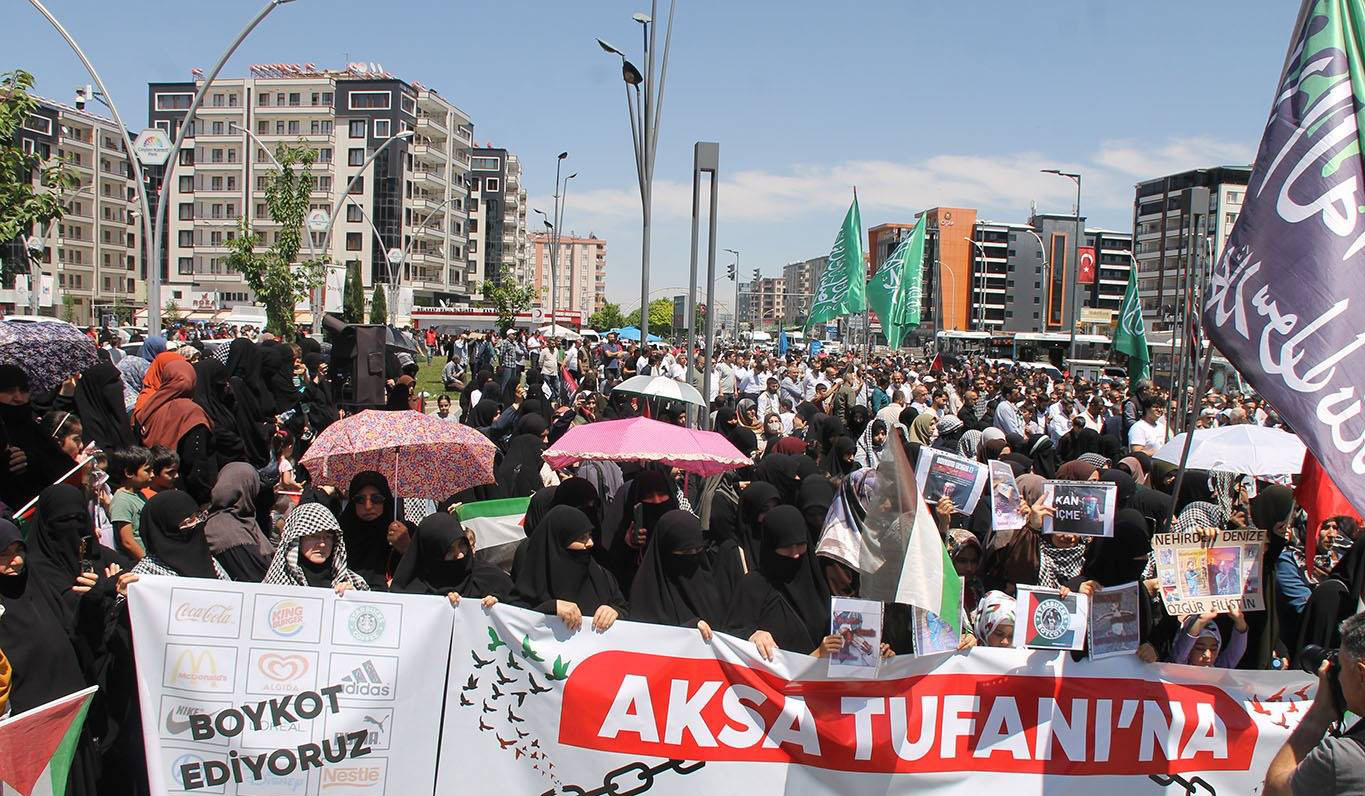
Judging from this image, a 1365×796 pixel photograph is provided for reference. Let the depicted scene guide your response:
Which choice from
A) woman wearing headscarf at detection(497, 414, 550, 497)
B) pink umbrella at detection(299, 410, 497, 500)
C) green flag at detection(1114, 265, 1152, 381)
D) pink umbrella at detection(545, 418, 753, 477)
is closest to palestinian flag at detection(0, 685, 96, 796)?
pink umbrella at detection(299, 410, 497, 500)

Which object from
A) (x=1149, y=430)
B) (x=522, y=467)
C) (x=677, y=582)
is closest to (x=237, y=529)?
(x=677, y=582)

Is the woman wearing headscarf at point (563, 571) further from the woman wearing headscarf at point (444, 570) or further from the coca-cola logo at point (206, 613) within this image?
the coca-cola logo at point (206, 613)

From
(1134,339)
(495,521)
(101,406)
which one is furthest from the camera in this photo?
(1134,339)

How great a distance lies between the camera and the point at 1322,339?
3797 millimetres

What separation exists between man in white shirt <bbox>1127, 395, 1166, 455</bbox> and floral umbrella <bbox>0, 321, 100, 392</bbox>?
9490mm

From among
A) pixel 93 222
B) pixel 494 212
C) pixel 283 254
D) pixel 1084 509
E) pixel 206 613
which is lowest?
pixel 206 613

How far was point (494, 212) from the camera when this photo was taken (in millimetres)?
118625

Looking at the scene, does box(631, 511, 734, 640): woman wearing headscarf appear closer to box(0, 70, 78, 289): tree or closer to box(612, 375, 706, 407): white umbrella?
box(612, 375, 706, 407): white umbrella

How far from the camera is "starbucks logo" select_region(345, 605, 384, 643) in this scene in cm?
492

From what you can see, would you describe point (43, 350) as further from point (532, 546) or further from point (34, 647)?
point (532, 546)

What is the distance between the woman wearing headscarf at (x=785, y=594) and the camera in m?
5.26

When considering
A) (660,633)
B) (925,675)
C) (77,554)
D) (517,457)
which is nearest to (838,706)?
(925,675)

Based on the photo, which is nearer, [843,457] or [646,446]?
[646,446]

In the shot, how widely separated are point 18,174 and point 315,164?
77204mm
